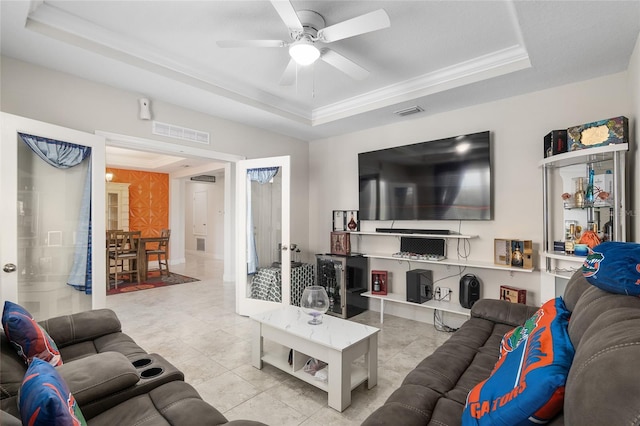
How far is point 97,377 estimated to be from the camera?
4.45 ft

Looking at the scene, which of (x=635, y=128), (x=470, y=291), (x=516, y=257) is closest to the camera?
(x=635, y=128)

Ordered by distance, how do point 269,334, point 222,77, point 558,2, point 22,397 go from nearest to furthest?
1. point 22,397
2. point 558,2
3. point 269,334
4. point 222,77

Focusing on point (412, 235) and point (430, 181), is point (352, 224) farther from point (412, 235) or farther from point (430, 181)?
point (430, 181)

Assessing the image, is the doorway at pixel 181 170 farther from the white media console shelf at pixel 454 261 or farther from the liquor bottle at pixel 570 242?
the liquor bottle at pixel 570 242

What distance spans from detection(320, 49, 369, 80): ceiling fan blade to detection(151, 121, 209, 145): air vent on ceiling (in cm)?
203

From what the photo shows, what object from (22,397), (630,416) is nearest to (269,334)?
(22,397)

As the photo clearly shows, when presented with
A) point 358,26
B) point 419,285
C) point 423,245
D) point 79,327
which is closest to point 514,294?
point 419,285

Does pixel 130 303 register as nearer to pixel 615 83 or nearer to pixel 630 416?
pixel 630 416

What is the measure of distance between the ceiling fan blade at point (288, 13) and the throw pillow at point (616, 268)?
6.41 ft

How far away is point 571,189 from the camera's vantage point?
9.49 ft

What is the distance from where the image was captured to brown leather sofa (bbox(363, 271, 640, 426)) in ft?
2.00

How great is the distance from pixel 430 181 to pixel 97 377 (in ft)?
11.4

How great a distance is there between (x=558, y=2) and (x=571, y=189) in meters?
1.68

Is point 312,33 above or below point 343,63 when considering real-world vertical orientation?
above
